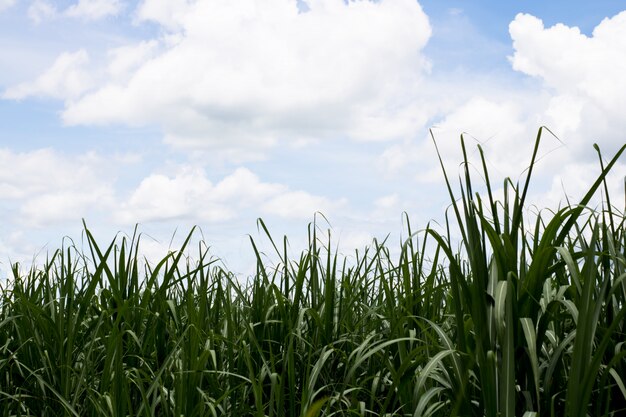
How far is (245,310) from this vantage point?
3492 mm

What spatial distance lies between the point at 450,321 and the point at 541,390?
869mm

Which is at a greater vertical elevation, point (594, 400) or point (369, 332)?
point (369, 332)

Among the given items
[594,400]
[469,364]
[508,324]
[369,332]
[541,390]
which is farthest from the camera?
[369,332]

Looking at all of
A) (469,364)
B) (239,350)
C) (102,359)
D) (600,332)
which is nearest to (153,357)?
(102,359)

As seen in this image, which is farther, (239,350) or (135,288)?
(135,288)

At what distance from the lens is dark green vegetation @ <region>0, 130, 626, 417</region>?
6.40ft

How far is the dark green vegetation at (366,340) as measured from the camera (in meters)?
1.95

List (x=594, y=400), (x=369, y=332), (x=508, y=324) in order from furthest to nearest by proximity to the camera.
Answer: (x=369, y=332)
(x=594, y=400)
(x=508, y=324)

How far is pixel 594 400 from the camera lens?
7.38 feet

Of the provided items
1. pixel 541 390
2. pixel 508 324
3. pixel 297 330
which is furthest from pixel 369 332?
pixel 508 324

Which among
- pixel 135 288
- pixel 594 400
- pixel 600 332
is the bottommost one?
pixel 594 400

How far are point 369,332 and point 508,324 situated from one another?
139cm

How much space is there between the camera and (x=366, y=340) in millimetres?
2484

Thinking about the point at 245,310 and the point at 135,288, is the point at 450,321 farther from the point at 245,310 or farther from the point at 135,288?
the point at 135,288
